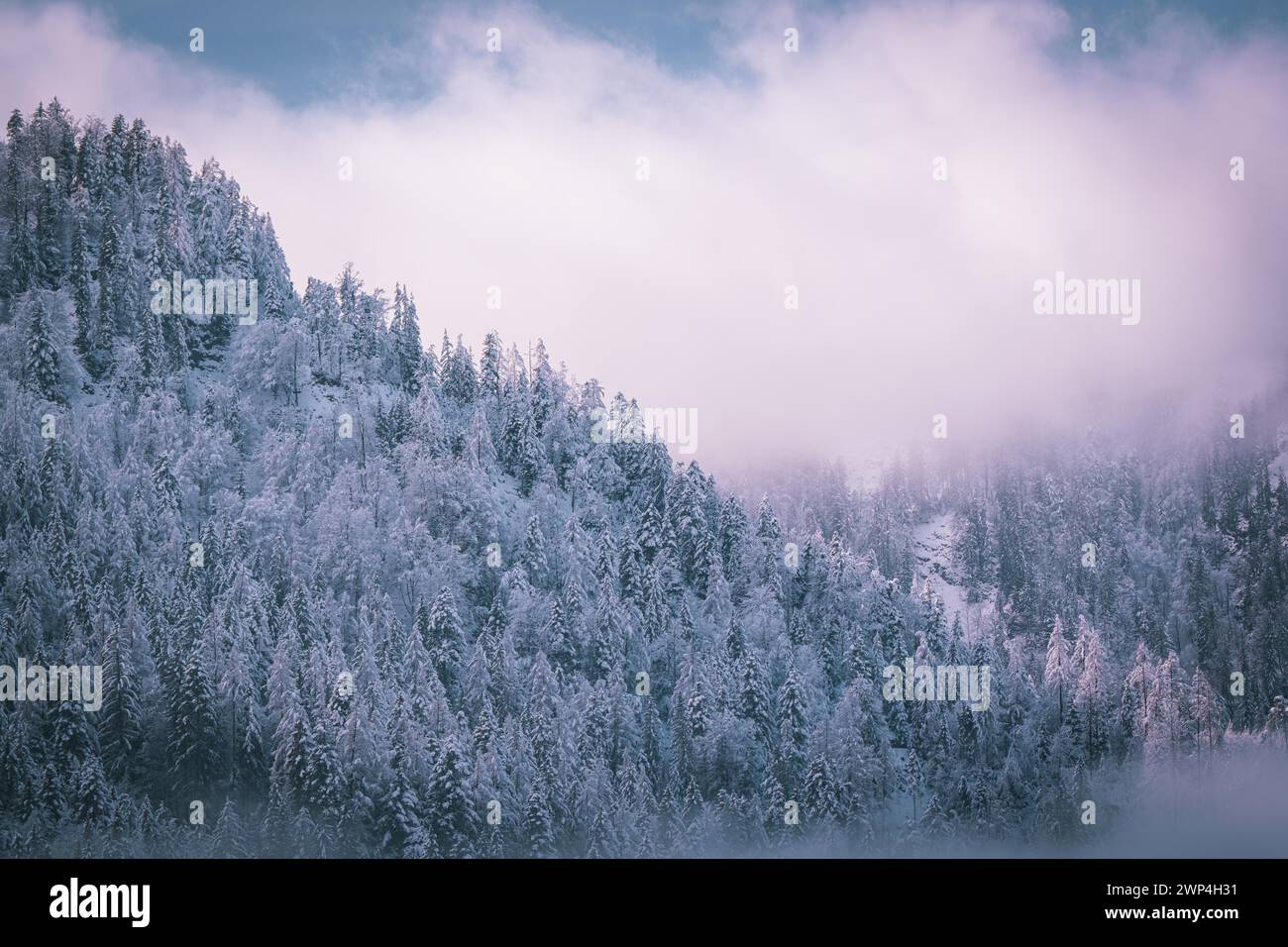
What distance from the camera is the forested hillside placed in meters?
72.0

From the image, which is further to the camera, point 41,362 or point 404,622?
point 41,362

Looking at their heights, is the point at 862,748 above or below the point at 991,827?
above

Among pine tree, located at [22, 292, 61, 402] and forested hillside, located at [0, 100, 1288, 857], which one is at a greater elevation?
pine tree, located at [22, 292, 61, 402]

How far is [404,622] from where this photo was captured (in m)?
99.1

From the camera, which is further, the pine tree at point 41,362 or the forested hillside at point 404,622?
the pine tree at point 41,362

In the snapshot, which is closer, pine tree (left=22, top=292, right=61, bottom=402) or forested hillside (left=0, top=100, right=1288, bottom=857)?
forested hillside (left=0, top=100, right=1288, bottom=857)

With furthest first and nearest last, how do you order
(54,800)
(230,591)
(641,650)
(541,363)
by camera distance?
1. (541,363)
2. (641,650)
3. (230,591)
4. (54,800)

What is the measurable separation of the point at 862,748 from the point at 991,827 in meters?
13.5

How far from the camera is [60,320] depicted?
386 feet

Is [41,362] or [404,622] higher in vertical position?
[41,362]

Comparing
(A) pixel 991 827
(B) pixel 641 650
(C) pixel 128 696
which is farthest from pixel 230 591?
(A) pixel 991 827

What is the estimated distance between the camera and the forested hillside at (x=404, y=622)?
7200 cm

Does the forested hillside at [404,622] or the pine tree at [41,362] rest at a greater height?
the pine tree at [41,362]
